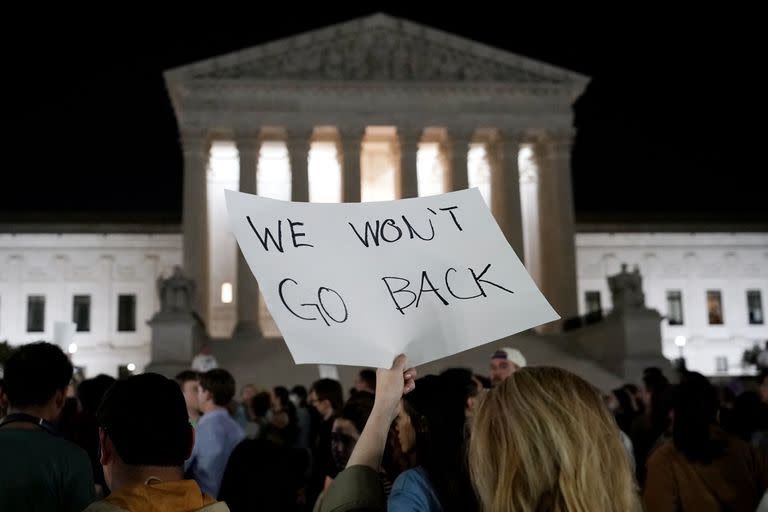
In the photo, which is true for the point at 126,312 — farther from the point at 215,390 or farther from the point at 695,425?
the point at 695,425

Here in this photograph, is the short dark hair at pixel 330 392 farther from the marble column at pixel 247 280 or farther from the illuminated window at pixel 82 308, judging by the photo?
the illuminated window at pixel 82 308

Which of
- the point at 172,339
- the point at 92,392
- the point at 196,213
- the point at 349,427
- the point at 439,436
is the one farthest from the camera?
the point at 196,213

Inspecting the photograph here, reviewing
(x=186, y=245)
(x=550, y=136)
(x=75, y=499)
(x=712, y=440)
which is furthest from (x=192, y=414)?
(x=550, y=136)

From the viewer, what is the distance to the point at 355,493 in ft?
11.8

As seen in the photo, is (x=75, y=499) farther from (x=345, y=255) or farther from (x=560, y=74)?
(x=560, y=74)

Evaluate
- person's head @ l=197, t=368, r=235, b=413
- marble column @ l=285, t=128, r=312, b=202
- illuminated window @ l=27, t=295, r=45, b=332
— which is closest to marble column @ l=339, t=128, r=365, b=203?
marble column @ l=285, t=128, r=312, b=202

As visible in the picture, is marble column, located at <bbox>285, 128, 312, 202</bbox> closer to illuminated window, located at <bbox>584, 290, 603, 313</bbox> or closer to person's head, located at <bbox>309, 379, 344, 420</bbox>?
illuminated window, located at <bbox>584, 290, 603, 313</bbox>

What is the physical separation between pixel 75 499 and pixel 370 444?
79.0 inches

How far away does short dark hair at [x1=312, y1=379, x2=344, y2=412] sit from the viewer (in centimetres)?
988

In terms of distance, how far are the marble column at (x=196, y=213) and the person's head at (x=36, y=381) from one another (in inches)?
1661

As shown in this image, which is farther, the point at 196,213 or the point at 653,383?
the point at 196,213

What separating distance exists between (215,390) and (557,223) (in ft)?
Answer: 140

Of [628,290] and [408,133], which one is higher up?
[408,133]

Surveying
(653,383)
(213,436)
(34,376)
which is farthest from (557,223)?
(34,376)
